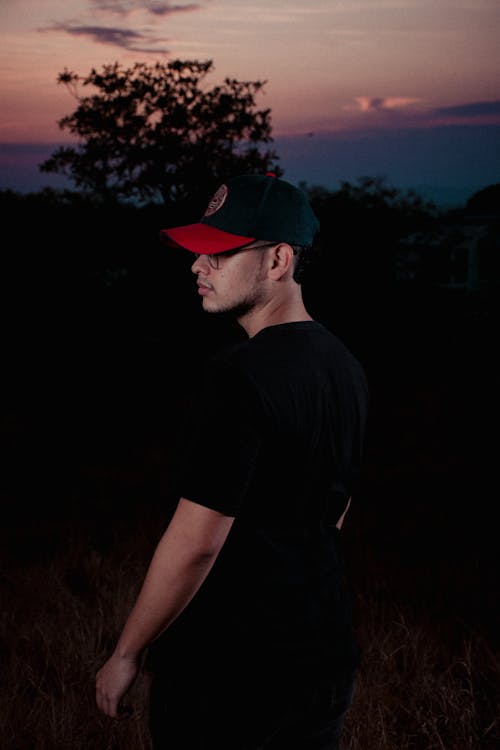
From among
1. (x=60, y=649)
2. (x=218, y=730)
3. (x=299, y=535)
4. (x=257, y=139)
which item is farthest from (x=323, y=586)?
(x=257, y=139)

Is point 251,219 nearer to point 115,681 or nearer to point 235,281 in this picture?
point 235,281

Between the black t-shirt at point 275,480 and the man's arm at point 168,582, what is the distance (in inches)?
1.9

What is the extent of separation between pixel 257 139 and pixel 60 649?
1402 cm

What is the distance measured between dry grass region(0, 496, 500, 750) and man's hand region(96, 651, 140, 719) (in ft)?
5.45

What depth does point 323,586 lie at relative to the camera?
181 centimetres

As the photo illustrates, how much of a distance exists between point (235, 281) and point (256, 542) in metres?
0.60

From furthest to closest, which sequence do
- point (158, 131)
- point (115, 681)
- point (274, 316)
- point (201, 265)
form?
1. point (158, 131)
2. point (201, 265)
3. point (274, 316)
4. point (115, 681)

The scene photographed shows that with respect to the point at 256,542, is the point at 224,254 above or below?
above

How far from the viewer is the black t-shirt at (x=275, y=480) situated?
1628 millimetres

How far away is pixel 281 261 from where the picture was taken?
1.88 meters

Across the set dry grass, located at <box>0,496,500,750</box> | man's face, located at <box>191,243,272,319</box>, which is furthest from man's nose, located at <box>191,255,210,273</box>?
dry grass, located at <box>0,496,500,750</box>

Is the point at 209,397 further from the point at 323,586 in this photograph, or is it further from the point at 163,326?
the point at 163,326

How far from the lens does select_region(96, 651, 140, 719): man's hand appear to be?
1733 millimetres

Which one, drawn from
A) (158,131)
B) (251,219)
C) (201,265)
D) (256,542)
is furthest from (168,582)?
(158,131)
